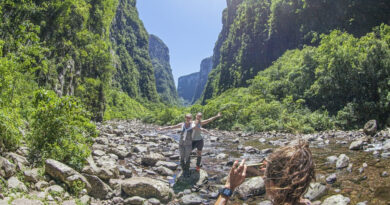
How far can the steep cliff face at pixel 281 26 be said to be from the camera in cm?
4200

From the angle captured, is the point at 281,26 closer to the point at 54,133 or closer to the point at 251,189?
the point at 251,189

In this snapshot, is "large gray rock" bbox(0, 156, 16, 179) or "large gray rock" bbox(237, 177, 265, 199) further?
"large gray rock" bbox(237, 177, 265, 199)

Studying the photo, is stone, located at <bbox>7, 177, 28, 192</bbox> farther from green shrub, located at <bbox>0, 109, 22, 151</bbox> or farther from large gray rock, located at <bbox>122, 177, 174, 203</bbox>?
large gray rock, located at <bbox>122, 177, 174, 203</bbox>

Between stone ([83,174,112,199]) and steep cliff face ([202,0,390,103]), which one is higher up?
steep cliff face ([202,0,390,103])

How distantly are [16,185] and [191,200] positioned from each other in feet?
12.5

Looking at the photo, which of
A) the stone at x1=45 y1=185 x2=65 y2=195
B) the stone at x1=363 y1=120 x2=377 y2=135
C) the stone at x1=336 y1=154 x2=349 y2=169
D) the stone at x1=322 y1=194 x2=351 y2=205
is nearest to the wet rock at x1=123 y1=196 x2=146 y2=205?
the stone at x1=45 y1=185 x2=65 y2=195

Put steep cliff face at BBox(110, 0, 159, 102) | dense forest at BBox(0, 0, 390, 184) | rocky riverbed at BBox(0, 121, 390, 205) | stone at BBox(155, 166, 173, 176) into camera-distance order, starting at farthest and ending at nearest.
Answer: steep cliff face at BBox(110, 0, 159, 102), stone at BBox(155, 166, 173, 176), dense forest at BBox(0, 0, 390, 184), rocky riverbed at BBox(0, 121, 390, 205)

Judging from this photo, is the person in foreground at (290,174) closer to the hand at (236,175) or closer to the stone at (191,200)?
the hand at (236,175)

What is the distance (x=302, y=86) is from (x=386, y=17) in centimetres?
2122

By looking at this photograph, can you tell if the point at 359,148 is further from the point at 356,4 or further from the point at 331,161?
the point at 356,4

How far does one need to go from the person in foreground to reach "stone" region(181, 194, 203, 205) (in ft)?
15.9

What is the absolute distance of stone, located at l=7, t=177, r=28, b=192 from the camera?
4.66 m

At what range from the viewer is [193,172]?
8.40 m

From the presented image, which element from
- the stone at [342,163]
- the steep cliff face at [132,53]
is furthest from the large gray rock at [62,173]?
the steep cliff face at [132,53]
